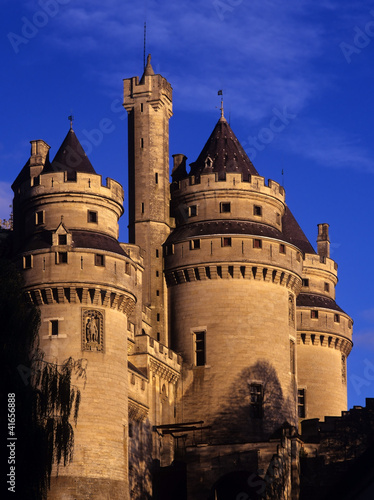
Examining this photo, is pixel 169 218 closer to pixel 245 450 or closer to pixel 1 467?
pixel 245 450

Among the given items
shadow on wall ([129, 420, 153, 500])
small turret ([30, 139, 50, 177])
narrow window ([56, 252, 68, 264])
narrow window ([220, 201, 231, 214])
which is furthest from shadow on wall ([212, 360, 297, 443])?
small turret ([30, 139, 50, 177])

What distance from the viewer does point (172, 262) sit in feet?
205

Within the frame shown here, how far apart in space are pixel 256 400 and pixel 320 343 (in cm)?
1184

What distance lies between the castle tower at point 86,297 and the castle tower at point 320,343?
1732 cm

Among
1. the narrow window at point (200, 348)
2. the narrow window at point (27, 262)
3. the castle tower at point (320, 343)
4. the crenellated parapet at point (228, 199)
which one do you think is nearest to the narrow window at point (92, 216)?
the narrow window at point (27, 262)

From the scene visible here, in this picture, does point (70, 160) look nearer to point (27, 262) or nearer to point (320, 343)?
point (27, 262)

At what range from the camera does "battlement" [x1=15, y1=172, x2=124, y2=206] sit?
54531 millimetres

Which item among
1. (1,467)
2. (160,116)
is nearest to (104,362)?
(1,467)

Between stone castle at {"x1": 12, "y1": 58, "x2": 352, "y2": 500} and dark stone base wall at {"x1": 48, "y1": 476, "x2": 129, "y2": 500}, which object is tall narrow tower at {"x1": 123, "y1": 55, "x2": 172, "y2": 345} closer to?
stone castle at {"x1": 12, "y1": 58, "x2": 352, "y2": 500}

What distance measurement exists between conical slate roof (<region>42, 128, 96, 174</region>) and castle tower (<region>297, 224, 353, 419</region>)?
726 inches

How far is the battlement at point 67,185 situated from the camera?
54531mm

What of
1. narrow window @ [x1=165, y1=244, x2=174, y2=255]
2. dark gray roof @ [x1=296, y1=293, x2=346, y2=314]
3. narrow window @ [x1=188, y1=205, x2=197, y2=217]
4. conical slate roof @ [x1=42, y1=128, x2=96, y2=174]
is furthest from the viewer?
dark gray roof @ [x1=296, y1=293, x2=346, y2=314]

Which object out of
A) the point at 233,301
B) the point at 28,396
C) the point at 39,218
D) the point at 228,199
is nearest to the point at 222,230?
the point at 228,199

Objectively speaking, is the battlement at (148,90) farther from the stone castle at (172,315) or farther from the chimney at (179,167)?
the chimney at (179,167)
